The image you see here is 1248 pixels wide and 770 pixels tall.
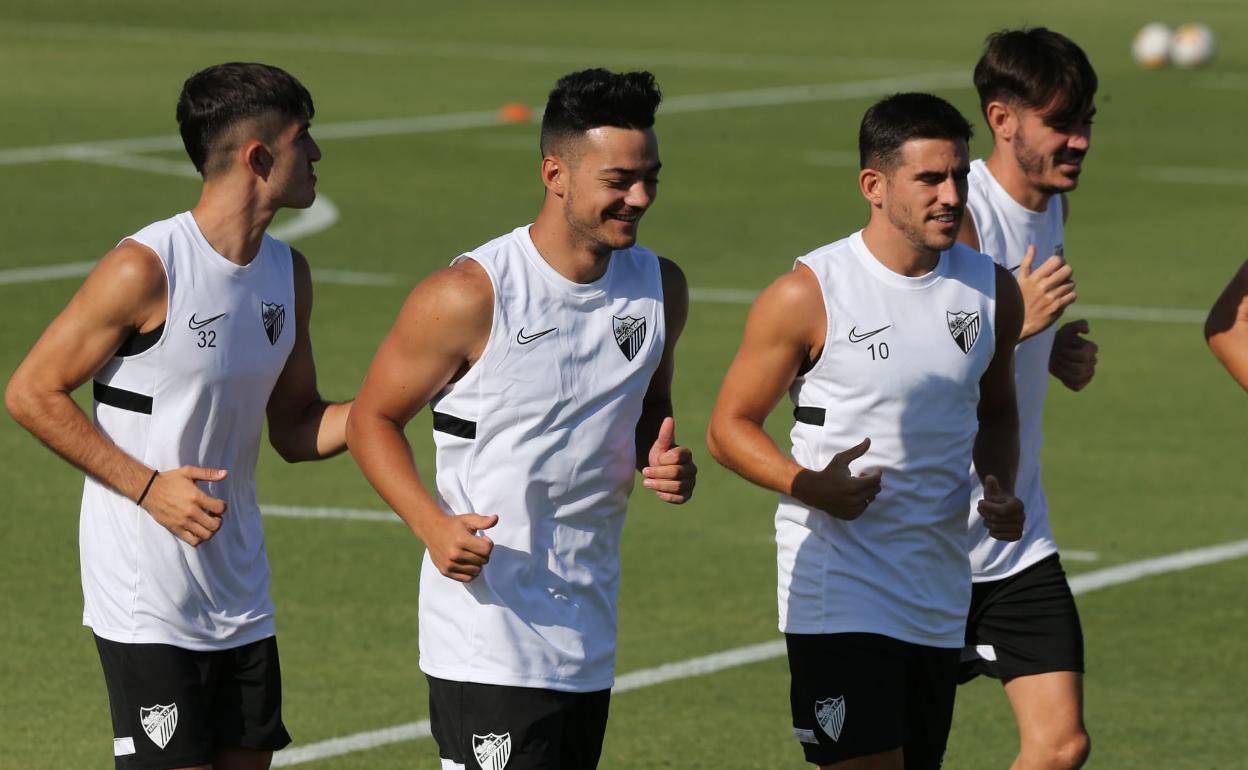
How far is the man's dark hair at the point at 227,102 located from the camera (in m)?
6.82

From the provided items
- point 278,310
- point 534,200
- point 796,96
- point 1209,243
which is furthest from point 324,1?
point 278,310

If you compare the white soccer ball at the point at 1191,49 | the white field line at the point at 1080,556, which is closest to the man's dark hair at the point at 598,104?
the white field line at the point at 1080,556

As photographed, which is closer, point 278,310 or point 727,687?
point 278,310

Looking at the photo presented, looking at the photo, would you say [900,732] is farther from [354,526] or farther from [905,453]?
[354,526]

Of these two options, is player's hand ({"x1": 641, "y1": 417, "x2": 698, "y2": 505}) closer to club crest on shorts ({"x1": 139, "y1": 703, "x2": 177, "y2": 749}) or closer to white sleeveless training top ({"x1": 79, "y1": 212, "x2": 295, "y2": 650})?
white sleeveless training top ({"x1": 79, "y1": 212, "x2": 295, "y2": 650})

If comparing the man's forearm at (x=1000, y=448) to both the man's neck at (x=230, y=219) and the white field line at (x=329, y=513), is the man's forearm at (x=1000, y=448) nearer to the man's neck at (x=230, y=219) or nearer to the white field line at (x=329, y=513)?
the man's neck at (x=230, y=219)

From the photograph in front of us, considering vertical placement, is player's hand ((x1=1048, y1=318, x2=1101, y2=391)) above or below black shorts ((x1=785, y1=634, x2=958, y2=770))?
above

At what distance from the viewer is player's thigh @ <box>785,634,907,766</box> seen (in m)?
6.95

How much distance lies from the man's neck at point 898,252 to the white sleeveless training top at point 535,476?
0.90 meters

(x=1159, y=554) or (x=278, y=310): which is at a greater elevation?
(x=278, y=310)

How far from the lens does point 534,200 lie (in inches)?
938

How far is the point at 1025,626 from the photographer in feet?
26.2

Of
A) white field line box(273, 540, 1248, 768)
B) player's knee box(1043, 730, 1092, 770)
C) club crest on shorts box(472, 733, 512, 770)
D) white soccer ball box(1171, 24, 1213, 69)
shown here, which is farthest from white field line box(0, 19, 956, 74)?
club crest on shorts box(472, 733, 512, 770)

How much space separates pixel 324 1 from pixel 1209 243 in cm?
3077
